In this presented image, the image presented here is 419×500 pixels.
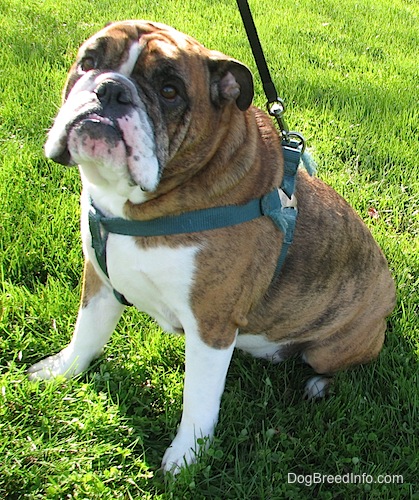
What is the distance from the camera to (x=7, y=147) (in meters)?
3.97

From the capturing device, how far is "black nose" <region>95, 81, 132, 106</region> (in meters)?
1.99

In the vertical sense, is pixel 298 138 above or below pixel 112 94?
below

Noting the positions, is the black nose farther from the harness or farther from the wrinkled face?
the harness

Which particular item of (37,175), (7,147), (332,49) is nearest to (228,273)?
(37,175)

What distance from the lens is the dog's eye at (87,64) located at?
7.19 ft

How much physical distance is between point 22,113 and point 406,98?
10.4ft

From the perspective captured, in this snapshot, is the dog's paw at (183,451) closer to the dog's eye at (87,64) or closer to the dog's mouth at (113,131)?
the dog's mouth at (113,131)

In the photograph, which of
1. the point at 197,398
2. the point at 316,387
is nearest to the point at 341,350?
the point at 316,387

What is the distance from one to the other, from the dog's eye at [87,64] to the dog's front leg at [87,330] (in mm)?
903

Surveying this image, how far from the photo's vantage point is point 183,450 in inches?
99.9

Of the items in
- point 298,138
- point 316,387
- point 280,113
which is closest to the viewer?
point 280,113

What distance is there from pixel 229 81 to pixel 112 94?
0.46 meters

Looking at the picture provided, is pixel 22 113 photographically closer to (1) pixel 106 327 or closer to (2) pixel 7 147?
(2) pixel 7 147

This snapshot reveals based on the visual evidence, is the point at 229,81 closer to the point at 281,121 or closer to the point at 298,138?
the point at 281,121
